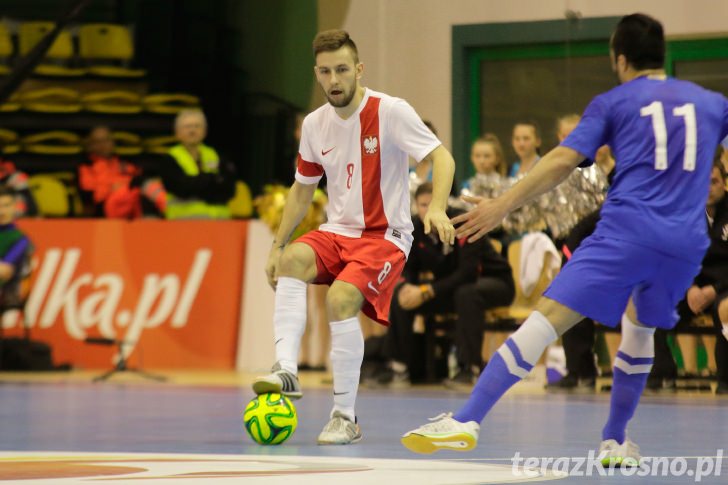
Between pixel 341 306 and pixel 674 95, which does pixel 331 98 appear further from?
pixel 674 95

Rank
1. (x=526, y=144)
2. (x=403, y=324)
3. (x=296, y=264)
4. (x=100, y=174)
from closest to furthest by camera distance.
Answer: (x=296, y=264), (x=403, y=324), (x=526, y=144), (x=100, y=174)

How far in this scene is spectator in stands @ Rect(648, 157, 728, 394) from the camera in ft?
32.7

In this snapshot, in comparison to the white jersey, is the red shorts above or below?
below

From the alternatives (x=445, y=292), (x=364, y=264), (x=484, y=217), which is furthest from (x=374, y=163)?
(x=445, y=292)

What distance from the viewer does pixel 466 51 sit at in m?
15.1

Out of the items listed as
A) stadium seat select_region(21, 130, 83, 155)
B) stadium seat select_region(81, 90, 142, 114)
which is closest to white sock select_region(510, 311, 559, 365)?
stadium seat select_region(21, 130, 83, 155)

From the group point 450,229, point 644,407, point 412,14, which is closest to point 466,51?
point 412,14

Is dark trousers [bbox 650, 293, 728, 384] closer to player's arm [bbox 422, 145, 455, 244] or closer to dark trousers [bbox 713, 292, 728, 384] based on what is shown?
dark trousers [bbox 713, 292, 728, 384]

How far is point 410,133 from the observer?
6918 millimetres

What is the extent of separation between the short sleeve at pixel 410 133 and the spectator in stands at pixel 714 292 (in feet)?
12.0

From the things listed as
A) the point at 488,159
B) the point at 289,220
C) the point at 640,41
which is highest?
the point at 640,41

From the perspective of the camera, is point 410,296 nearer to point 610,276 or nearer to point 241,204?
point 241,204

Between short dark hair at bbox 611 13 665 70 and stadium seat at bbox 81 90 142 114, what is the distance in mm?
12894

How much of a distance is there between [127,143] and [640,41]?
42.7 feet
